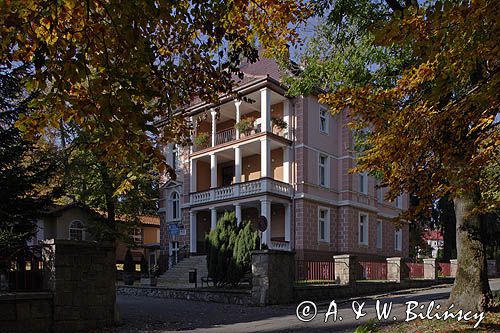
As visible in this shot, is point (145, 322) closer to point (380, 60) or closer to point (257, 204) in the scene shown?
point (380, 60)

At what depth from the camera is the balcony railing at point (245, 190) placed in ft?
90.2

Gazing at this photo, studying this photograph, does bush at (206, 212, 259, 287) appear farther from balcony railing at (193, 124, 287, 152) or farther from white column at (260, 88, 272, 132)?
balcony railing at (193, 124, 287, 152)

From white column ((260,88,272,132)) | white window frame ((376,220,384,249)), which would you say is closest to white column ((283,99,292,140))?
white column ((260,88,272,132))

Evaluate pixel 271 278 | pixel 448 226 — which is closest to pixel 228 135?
pixel 271 278

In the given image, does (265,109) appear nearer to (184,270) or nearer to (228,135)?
(228,135)

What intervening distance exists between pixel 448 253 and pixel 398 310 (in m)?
34.6

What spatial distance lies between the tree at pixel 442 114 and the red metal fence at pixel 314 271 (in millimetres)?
9442

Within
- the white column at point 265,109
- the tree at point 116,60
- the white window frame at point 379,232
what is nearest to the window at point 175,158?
the white column at point 265,109

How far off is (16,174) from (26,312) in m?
4.88

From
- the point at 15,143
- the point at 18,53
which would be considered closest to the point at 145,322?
the point at 15,143

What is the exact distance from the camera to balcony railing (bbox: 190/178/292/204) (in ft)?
90.2

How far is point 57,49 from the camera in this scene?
17.4 feet

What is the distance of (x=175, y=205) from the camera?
35281 mm

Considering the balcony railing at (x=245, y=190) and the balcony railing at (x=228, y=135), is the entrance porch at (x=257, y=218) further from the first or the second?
the balcony railing at (x=228, y=135)
